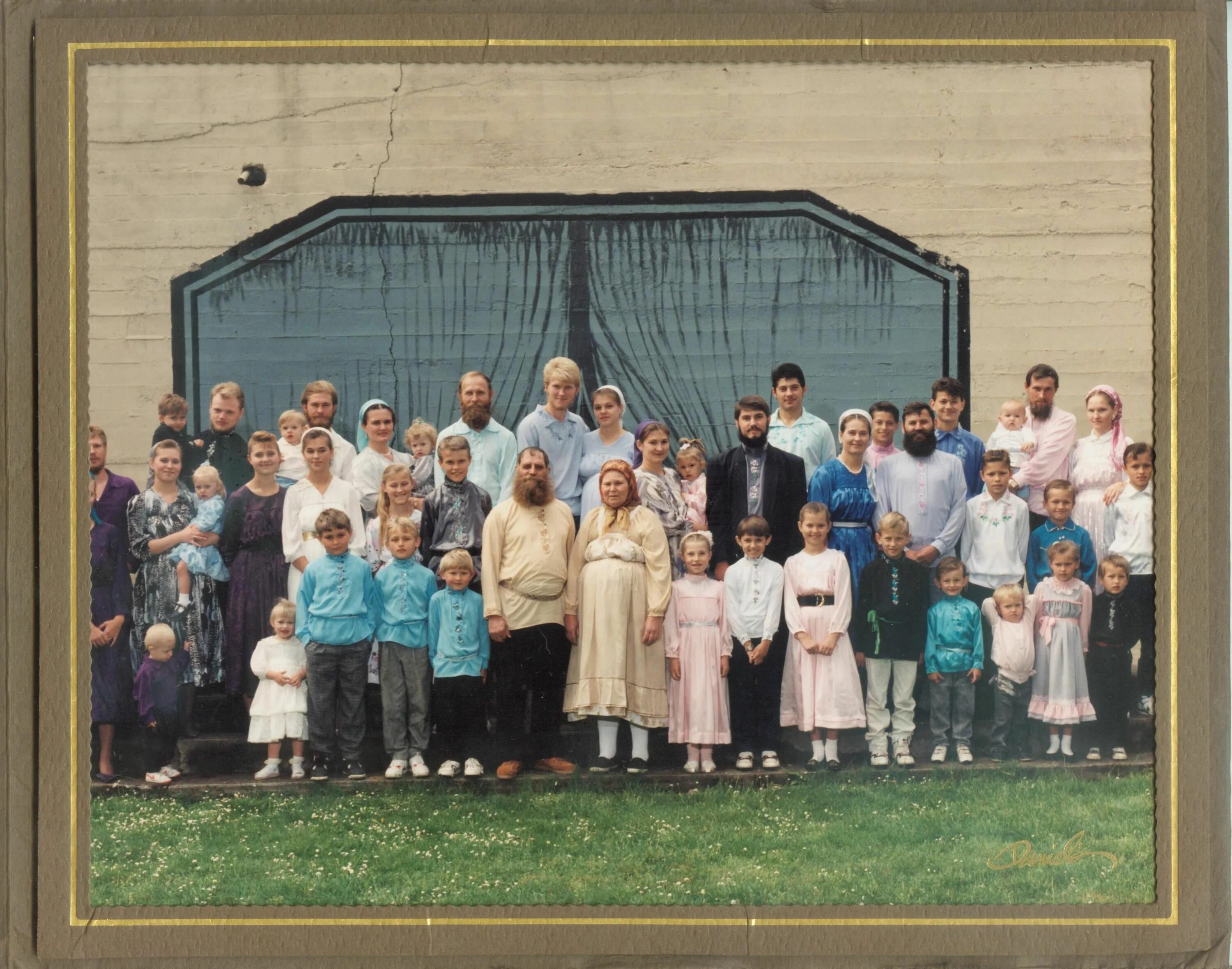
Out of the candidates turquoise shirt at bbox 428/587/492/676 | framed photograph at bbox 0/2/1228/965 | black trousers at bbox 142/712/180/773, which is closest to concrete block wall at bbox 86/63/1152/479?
framed photograph at bbox 0/2/1228/965

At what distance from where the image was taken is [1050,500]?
6965 mm

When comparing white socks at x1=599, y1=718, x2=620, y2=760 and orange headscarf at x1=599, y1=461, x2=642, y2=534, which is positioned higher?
orange headscarf at x1=599, y1=461, x2=642, y2=534

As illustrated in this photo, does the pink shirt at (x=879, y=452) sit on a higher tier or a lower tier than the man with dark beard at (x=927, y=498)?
Result: higher

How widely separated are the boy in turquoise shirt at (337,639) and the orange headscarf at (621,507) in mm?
1173

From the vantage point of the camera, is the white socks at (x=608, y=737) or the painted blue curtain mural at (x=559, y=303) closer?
the white socks at (x=608, y=737)

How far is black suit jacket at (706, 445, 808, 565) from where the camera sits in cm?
695

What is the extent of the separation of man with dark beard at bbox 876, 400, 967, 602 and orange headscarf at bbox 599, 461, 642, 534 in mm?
1214

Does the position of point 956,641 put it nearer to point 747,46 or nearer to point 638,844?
point 638,844

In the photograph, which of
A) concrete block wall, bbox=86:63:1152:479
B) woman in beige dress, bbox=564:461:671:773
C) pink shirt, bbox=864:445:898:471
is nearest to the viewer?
woman in beige dress, bbox=564:461:671:773

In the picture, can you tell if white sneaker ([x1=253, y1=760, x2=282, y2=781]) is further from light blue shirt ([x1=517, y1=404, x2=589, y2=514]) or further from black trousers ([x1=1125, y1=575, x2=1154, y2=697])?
black trousers ([x1=1125, y1=575, x2=1154, y2=697])

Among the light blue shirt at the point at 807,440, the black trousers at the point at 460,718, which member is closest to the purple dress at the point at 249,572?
the black trousers at the point at 460,718

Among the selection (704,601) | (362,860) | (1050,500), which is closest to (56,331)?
(362,860)

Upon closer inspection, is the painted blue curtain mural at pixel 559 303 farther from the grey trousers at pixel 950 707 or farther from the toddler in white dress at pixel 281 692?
the grey trousers at pixel 950 707

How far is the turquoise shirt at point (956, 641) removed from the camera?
689 cm
